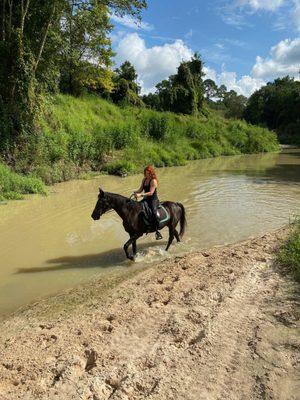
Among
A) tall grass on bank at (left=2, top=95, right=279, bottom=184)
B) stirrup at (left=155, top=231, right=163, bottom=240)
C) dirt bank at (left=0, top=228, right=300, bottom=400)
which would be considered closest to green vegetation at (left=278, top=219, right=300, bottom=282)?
dirt bank at (left=0, top=228, right=300, bottom=400)

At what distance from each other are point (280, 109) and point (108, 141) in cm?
6455

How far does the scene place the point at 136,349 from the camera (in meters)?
4.66

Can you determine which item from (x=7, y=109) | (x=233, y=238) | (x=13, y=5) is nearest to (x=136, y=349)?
(x=233, y=238)

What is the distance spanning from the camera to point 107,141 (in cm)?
2373

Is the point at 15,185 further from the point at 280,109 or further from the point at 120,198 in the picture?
the point at 280,109

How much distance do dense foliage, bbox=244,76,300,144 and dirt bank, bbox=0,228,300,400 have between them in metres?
63.2

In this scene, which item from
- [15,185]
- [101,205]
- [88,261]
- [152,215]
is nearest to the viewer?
[101,205]

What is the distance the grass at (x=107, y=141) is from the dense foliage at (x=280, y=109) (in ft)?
110

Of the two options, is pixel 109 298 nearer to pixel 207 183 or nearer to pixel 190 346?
pixel 190 346

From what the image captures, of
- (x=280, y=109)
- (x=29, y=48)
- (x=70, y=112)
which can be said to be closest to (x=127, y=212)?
(x=29, y=48)

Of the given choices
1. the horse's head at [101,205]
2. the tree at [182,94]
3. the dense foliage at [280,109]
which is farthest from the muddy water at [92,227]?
the dense foliage at [280,109]

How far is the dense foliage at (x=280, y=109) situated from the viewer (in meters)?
72.7

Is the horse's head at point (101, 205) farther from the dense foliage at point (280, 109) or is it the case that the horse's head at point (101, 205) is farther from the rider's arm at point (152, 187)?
the dense foliage at point (280, 109)

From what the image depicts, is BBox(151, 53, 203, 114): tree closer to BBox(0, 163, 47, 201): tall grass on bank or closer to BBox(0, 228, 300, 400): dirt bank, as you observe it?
BBox(0, 163, 47, 201): tall grass on bank
